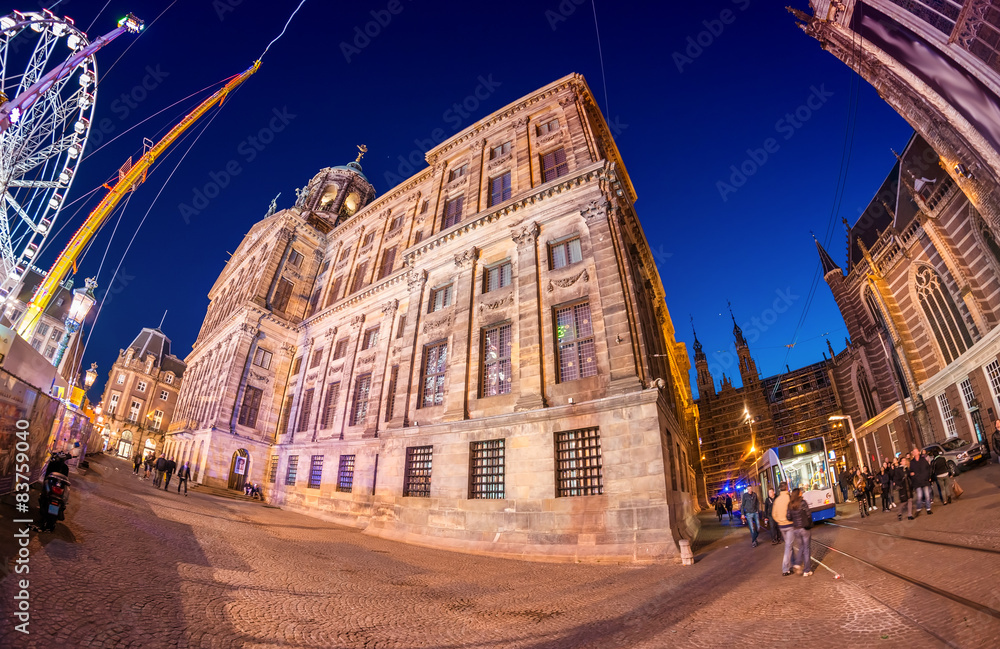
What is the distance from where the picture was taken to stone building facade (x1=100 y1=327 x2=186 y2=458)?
188 feet

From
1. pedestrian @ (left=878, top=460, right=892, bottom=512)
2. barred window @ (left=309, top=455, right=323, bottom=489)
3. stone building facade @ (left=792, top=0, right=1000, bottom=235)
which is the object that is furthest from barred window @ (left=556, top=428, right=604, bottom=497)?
stone building facade @ (left=792, top=0, right=1000, bottom=235)

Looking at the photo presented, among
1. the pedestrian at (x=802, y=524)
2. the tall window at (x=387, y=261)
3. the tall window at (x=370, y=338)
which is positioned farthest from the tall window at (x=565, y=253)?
the tall window at (x=387, y=261)

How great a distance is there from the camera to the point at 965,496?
13.4 m

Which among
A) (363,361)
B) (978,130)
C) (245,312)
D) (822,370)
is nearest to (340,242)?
(245,312)

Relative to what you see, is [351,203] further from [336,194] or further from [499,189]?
[499,189]

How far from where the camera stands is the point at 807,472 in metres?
17.6

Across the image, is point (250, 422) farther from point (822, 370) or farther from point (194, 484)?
point (822, 370)

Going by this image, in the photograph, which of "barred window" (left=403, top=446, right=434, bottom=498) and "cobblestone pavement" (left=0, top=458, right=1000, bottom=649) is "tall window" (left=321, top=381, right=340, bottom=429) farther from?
"cobblestone pavement" (left=0, top=458, right=1000, bottom=649)

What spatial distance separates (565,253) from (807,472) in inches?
614

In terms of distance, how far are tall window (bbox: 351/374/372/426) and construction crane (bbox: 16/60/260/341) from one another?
25.2m

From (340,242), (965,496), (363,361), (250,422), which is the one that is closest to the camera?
(965,496)

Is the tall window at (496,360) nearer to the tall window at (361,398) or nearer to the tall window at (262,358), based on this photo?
the tall window at (361,398)

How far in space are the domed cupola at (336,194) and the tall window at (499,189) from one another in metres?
31.3

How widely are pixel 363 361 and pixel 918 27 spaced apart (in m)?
34.1
